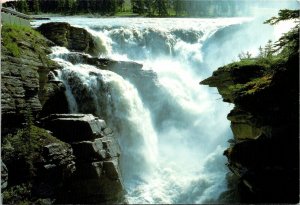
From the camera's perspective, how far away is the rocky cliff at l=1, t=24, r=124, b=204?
51.2ft

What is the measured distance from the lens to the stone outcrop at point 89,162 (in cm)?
1709

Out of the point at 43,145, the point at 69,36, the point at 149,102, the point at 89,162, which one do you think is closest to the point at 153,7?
the point at 69,36

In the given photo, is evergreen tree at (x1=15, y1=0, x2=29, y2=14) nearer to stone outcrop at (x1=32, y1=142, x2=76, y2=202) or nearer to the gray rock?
the gray rock

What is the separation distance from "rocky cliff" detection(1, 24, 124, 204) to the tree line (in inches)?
541

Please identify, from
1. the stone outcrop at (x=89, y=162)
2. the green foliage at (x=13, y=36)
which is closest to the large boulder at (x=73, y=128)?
the stone outcrop at (x=89, y=162)

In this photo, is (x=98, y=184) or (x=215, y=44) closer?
(x=98, y=184)

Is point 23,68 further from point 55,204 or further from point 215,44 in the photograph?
point 215,44

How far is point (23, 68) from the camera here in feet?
57.7

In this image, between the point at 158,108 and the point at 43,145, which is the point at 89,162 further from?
the point at 158,108

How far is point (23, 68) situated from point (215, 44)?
2087 centimetres

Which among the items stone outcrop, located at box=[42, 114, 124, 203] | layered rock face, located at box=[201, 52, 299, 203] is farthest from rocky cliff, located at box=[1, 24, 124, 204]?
layered rock face, located at box=[201, 52, 299, 203]

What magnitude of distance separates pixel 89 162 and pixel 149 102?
323 inches

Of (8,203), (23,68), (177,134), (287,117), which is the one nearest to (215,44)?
(177,134)

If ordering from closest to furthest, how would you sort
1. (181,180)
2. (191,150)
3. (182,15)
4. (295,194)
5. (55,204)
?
(295,194), (55,204), (181,180), (191,150), (182,15)
